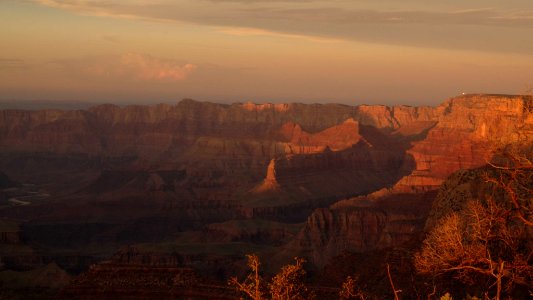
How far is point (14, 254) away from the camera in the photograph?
10225 cm

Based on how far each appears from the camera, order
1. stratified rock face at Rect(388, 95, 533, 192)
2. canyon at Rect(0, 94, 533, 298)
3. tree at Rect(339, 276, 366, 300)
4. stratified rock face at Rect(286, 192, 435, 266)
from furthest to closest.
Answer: stratified rock face at Rect(388, 95, 533, 192), stratified rock face at Rect(286, 192, 435, 266), canyon at Rect(0, 94, 533, 298), tree at Rect(339, 276, 366, 300)

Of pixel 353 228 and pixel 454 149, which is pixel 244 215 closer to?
pixel 454 149

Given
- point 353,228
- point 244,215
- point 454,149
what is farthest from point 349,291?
point 454,149

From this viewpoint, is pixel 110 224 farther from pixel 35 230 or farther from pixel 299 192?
pixel 299 192

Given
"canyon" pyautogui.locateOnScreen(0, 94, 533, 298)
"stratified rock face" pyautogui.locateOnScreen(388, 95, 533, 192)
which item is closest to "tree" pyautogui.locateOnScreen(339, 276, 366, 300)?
"canyon" pyautogui.locateOnScreen(0, 94, 533, 298)

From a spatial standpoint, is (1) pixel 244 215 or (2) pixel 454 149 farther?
(2) pixel 454 149

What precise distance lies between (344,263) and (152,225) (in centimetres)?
10320

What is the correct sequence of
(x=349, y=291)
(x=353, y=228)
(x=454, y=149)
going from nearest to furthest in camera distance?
(x=349, y=291) < (x=353, y=228) < (x=454, y=149)

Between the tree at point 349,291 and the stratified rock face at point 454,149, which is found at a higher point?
the stratified rock face at point 454,149

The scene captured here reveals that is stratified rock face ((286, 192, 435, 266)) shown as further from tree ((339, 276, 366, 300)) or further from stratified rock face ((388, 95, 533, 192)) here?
tree ((339, 276, 366, 300))

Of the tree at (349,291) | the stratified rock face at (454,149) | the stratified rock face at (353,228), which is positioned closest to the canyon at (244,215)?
the stratified rock face at (353,228)

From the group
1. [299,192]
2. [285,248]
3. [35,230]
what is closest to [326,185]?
[299,192]

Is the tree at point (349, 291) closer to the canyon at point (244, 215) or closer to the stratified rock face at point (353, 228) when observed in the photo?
the canyon at point (244, 215)

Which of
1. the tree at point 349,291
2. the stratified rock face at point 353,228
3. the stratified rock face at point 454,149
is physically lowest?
the tree at point 349,291
